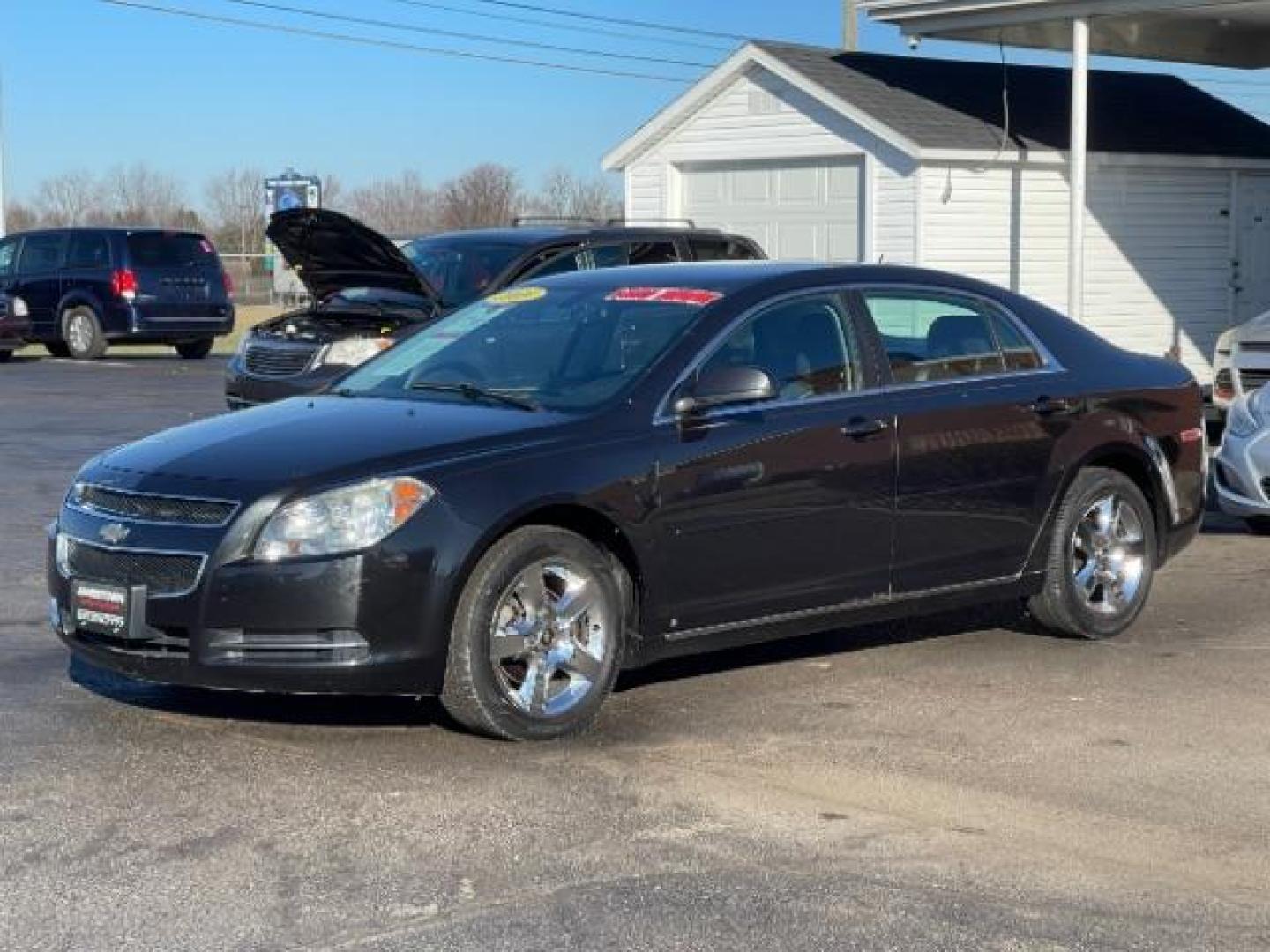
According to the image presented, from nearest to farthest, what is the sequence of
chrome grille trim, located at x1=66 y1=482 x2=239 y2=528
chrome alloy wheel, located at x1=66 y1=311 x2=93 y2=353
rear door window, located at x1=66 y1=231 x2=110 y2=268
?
chrome grille trim, located at x1=66 y1=482 x2=239 y2=528 → rear door window, located at x1=66 y1=231 x2=110 y2=268 → chrome alloy wheel, located at x1=66 y1=311 x2=93 y2=353

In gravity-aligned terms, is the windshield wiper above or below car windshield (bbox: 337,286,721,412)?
below

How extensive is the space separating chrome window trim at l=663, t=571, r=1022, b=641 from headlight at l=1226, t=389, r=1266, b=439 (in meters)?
3.25

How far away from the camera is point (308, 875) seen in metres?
4.94

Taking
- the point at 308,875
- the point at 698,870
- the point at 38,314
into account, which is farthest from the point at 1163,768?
the point at 38,314

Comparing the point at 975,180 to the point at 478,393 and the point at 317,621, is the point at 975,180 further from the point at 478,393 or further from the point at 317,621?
the point at 317,621

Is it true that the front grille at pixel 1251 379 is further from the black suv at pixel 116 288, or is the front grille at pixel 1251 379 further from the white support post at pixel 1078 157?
the black suv at pixel 116 288

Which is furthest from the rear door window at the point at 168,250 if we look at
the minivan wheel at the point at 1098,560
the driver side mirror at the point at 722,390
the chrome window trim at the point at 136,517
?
the driver side mirror at the point at 722,390

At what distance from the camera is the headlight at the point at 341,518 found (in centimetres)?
595

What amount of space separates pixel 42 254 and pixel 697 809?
23501 millimetres

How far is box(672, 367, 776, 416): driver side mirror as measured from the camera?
21.8 feet

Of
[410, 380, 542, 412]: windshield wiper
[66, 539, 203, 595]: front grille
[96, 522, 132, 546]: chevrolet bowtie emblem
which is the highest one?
[410, 380, 542, 412]: windshield wiper

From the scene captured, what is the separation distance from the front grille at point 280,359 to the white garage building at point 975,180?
8.00m

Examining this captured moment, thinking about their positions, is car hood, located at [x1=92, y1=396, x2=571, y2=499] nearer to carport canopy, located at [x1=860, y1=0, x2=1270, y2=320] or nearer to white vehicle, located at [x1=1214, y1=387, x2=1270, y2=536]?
white vehicle, located at [x1=1214, y1=387, x2=1270, y2=536]

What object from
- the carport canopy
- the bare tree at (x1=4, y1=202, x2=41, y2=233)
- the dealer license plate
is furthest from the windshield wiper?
the bare tree at (x1=4, y1=202, x2=41, y2=233)
